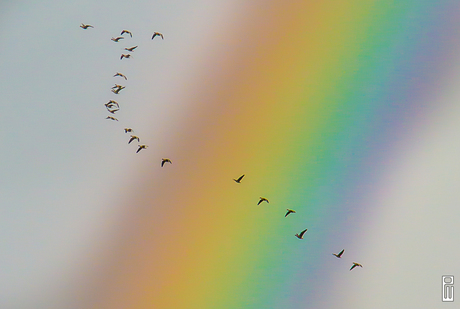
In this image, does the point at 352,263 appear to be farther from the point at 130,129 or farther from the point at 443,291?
the point at 130,129

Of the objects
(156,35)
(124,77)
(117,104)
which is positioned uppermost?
(156,35)

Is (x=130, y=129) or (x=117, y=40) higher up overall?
(x=117, y=40)

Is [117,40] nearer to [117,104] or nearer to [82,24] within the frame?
[82,24]

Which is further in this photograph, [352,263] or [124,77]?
[124,77]

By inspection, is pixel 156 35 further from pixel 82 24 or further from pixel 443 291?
pixel 443 291

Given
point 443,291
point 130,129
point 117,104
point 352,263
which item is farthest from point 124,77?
point 443,291

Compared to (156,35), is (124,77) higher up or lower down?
lower down

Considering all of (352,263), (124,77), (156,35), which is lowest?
(352,263)

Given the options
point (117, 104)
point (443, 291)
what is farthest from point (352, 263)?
point (117, 104)

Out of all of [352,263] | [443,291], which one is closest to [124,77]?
[352,263]
